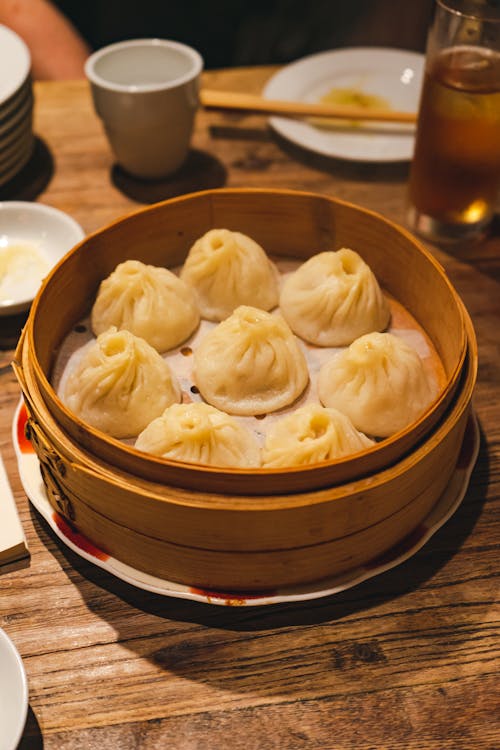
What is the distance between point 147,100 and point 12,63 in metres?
0.49

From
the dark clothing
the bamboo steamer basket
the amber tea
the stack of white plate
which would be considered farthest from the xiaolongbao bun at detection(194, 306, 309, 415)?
the dark clothing

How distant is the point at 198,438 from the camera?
137 cm

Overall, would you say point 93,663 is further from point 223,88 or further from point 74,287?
point 223,88

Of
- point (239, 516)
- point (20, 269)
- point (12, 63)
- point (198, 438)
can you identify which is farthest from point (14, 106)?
point (239, 516)

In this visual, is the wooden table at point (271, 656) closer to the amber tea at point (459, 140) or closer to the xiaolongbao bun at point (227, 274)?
the xiaolongbao bun at point (227, 274)

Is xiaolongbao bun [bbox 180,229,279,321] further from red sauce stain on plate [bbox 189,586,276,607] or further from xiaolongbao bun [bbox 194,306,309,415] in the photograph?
red sauce stain on plate [bbox 189,586,276,607]

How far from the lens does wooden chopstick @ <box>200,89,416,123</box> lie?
2.53m

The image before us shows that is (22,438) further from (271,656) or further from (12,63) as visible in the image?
(12,63)

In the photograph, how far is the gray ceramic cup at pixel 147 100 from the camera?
7.29ft

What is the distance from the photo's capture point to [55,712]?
126 cm

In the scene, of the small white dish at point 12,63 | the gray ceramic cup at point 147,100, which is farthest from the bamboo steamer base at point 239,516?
the small white dish at point 12,63

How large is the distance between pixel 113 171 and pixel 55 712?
1.77 meters

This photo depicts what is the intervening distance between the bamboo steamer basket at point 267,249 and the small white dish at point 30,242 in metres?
0.32

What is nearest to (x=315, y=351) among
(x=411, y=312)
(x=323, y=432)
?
(x=411, y=312)
